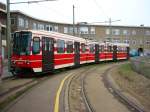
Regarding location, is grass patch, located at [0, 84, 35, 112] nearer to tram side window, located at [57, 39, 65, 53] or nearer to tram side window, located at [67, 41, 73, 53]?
tram side window, located at [57, 39, 65, 53]

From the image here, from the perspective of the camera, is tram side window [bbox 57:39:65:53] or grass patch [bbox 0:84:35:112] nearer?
grass patch [bbox 0:84:35:112]

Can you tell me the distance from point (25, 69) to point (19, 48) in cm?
140

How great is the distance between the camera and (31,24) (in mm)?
80000

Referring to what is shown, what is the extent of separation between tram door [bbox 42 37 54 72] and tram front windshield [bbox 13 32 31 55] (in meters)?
1.47

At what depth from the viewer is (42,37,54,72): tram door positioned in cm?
2495

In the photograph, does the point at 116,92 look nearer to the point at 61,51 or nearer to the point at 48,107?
the point at 48,107

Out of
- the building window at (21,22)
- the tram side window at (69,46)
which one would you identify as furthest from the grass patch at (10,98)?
the building window at (21,22)

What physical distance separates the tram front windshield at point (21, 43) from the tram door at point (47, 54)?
1466mm

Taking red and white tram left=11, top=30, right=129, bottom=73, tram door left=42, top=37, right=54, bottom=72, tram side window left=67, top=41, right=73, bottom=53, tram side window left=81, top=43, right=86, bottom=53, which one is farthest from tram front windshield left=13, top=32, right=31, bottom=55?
tram side window left=81, top=43, right=86, bottom=53

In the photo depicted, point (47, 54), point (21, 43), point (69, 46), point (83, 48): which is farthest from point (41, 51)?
point (83, 48)

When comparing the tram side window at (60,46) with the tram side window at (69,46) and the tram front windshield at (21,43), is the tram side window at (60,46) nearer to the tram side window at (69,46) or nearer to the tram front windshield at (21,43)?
the tram side window at (69,46)

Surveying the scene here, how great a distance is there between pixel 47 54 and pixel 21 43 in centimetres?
233

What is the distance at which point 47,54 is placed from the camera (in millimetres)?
25531

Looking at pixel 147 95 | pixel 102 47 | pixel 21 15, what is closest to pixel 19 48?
pixel 147 95
